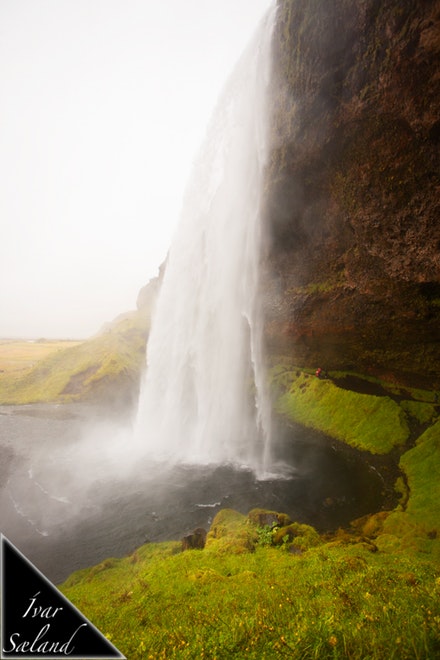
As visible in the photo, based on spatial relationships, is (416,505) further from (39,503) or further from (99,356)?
(99,356)

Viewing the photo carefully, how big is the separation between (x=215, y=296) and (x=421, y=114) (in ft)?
68.8

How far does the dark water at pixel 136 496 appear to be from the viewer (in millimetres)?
14938

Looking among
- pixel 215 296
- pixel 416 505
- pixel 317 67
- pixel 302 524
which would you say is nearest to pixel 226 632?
pixel 302 524

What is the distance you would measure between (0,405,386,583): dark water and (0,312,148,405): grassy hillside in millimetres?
23879

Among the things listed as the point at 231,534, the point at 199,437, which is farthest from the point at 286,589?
the point at 199,437

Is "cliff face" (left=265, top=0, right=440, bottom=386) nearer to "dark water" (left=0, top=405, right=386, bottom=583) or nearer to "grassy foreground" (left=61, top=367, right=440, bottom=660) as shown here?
"grassy foreground" (left=61, top=367, right=440, bottom=660)

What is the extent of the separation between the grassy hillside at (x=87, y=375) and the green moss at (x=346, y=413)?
96.3 ft

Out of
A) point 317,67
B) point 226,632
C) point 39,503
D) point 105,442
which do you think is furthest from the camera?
point 105,442

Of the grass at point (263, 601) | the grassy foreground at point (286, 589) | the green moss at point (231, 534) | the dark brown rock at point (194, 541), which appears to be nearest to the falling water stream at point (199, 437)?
the green moss at point (231, 534)

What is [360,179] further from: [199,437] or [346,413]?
[199,437]

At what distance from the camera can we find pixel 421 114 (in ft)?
45.5

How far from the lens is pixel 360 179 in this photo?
1808 centimetres

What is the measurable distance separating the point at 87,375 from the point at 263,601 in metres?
56.6

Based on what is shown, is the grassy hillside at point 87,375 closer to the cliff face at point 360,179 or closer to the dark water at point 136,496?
the dark water at point 136,496
